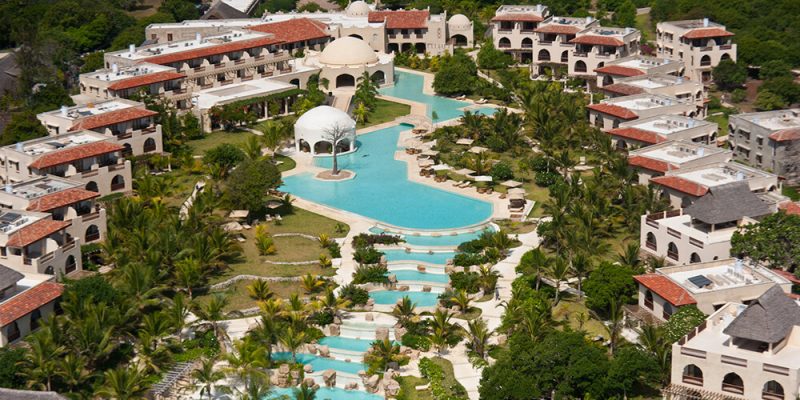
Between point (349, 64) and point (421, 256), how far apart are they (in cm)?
3660

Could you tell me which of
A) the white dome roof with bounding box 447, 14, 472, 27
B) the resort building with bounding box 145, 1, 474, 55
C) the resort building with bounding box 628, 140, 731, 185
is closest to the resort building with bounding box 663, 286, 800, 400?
the resort building with bounding box 628, 140, 731, 185

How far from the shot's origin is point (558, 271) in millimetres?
56125

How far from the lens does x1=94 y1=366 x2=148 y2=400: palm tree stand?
46862 mm

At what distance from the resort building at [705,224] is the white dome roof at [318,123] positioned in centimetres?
2697

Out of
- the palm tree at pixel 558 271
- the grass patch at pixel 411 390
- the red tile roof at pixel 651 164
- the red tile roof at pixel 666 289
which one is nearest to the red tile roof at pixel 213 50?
the red tile roof at pixel 651 164

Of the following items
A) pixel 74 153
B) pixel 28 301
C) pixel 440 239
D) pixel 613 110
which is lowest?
pixel 440 239

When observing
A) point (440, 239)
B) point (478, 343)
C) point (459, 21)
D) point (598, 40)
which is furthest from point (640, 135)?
point (459, 21)

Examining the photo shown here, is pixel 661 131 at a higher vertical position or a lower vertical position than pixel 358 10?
lower

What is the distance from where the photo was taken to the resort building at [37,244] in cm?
5694

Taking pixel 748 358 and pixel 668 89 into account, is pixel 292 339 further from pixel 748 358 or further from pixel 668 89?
pixel 668 89

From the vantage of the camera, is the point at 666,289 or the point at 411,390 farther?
the point at 666,289

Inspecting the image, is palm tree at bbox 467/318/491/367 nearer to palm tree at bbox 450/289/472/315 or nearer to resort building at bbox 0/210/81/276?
palm tree at bbox 450/289/472/315

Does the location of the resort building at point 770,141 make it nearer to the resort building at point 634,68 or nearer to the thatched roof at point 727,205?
the resort building at point 634,68

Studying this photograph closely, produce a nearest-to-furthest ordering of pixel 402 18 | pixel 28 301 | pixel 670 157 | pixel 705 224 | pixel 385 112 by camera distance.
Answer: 1. pixel 28 301
2. pixel 705 224
3. pixel 670 157
4. pixel 385 112
5. pixel 402 18
